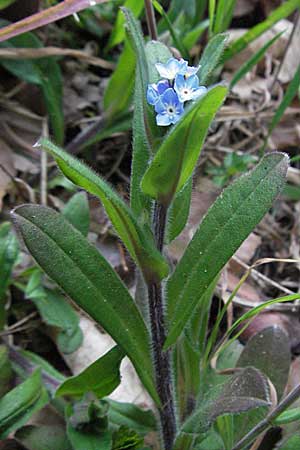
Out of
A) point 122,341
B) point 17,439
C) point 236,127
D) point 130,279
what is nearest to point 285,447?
point 122,341

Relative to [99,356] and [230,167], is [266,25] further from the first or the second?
[99,356]

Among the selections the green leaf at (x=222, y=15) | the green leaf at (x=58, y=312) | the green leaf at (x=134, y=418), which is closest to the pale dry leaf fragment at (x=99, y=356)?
the green leaf at (x=58, y=312)

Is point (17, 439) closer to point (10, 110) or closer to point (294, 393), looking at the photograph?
point (294, 393)

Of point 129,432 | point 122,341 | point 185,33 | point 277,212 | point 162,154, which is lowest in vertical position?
point 277,212

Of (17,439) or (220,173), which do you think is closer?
(17,439)

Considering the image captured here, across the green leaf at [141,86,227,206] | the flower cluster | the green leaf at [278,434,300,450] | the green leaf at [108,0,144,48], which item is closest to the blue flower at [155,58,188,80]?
the flower cluster

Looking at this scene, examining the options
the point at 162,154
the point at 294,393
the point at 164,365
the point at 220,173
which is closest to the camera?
the point at 162,154

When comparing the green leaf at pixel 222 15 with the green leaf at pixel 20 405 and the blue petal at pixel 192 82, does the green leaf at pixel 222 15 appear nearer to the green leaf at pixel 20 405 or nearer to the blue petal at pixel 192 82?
the blue petal at pixel 192 82
